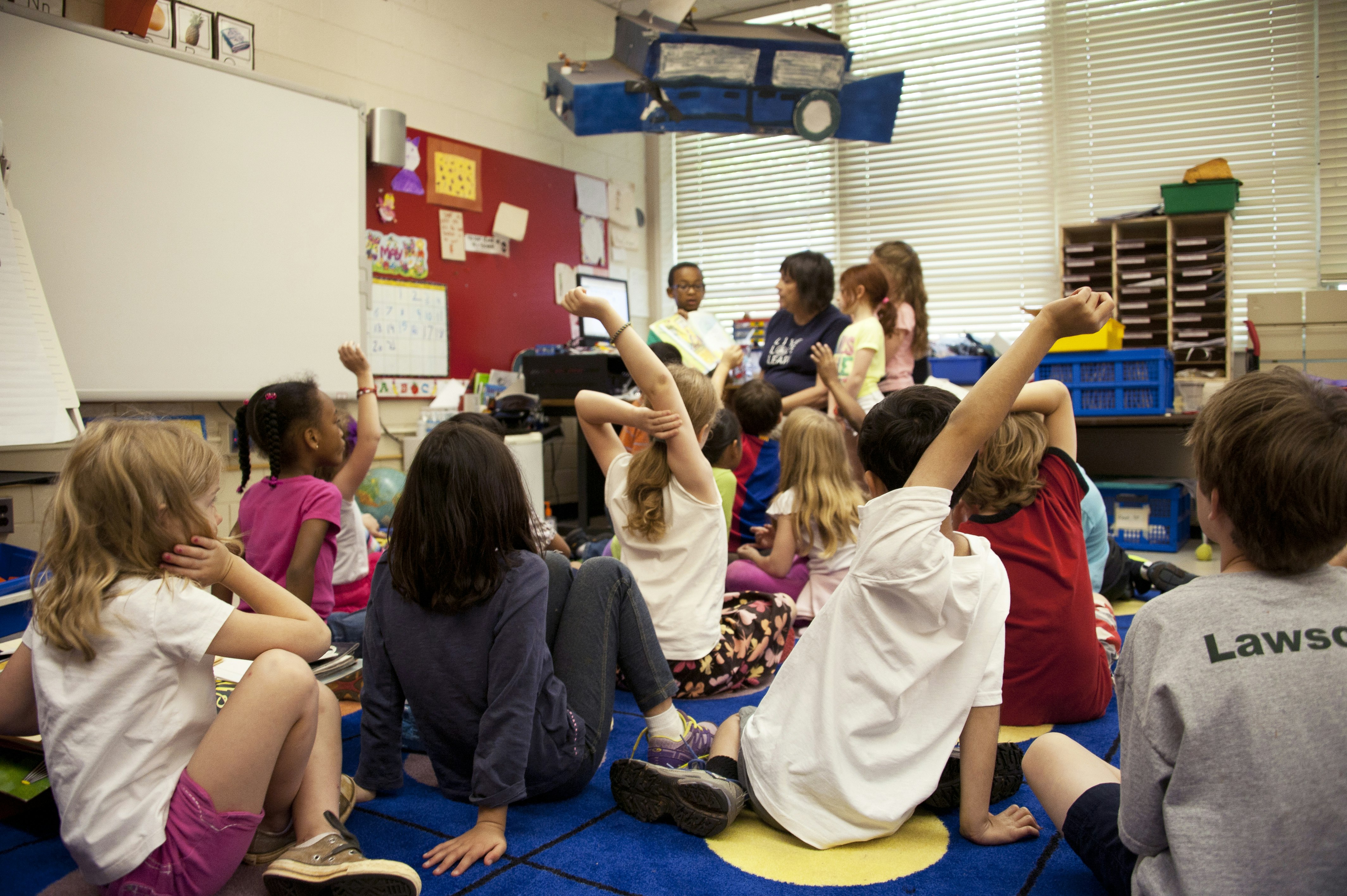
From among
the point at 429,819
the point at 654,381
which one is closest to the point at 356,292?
the point at 654,381

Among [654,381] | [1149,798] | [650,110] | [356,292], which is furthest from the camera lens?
[650,110]

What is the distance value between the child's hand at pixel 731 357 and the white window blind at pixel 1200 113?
2.27 meters

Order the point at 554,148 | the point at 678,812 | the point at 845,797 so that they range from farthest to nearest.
Answer: 1. the point at 554,148
2. the point at 678,812
3. the point at 845,797

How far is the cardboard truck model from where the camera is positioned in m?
4.30

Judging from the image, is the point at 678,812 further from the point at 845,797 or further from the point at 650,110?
the point at 650,110

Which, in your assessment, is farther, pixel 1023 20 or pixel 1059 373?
pixel 1023 20

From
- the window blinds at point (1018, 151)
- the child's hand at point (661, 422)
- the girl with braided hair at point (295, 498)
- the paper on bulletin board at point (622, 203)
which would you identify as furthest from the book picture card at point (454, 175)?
the child's hand at point (661, 422)

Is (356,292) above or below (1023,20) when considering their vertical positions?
below

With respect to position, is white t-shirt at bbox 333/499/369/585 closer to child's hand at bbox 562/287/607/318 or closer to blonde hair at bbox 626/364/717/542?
blonde hair at bbox 626/364/717/542

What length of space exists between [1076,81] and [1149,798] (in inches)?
183

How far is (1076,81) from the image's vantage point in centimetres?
459

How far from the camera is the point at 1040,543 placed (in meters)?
1.63

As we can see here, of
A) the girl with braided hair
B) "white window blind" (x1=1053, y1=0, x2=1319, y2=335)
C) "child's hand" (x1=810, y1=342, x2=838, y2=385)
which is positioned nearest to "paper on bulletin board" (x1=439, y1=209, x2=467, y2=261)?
"child's hand" (x1=810, y1=342, x2=838, y2=385)

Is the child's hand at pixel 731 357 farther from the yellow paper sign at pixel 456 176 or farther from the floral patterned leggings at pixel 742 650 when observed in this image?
the yellow paper sign at pixel 456 176
